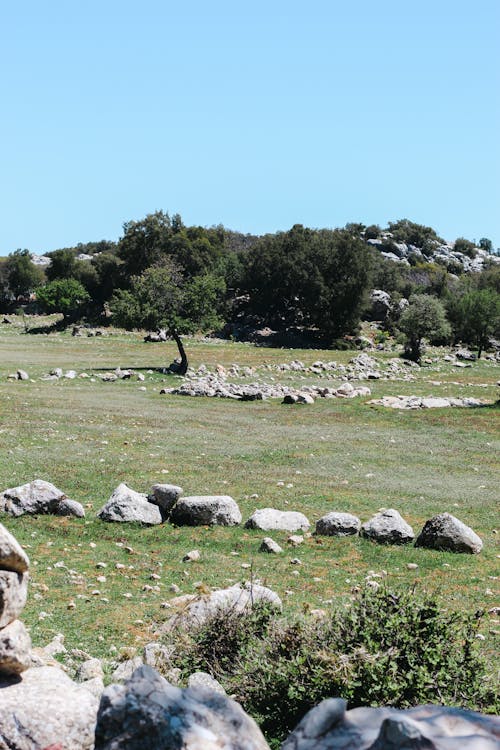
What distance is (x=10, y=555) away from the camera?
684cm

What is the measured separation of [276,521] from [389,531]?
2.36 metres

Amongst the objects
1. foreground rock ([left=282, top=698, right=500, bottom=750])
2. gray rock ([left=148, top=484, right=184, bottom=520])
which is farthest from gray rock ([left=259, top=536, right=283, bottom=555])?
foreground rock ([left=282, top=698, right=500, bottom=750])

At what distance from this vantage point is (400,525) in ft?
48.4

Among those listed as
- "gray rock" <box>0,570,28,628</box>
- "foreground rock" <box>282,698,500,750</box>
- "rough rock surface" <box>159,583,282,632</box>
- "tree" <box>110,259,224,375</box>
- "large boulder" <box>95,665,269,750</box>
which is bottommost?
"rough rock surface" <box>159,583,282,632</box>

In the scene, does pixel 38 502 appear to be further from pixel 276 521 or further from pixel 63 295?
pixel 63 295

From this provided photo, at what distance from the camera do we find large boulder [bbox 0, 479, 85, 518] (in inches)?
589

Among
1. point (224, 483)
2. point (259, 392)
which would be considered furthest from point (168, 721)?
point (259, 392)

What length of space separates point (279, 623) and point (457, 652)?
1888mm

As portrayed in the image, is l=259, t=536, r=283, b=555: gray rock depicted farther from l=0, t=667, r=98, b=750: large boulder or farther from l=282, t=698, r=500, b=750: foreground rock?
l=282, t=698, r=500, b=750: foreground rock

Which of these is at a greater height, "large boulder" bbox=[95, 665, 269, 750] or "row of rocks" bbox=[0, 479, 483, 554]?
"large boulder" bbox=[95, 665, 269, 750]

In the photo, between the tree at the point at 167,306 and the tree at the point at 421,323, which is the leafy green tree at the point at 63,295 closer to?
the tree at the point at 167,306

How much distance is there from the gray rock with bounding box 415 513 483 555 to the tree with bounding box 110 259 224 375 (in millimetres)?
34337

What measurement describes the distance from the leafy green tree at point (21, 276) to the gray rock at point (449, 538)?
103m

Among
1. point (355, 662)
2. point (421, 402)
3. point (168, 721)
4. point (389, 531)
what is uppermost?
point (168, 721)
